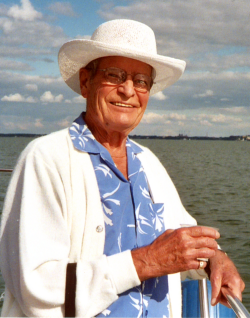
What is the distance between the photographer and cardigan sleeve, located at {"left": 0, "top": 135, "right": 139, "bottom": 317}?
157 centimetres

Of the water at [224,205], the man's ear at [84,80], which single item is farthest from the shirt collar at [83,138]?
the water at [224,205]

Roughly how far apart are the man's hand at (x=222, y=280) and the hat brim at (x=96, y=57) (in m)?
1.01

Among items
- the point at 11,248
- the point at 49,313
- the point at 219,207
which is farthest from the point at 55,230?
the point at 219,207

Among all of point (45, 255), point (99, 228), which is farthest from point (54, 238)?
point (99, 228)

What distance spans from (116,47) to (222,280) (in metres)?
1.20

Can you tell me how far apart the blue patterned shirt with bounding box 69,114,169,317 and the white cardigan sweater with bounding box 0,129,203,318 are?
5cm

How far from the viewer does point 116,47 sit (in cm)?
192

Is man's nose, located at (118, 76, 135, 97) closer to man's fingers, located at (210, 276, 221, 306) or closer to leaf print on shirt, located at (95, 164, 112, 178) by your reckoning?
leaf print on shirt, located at (95, 164, 112, 178)

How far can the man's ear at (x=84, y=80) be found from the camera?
216 centimetres

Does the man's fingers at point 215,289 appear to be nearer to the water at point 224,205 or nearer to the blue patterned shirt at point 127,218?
the blue patterned shirt at point 127,218

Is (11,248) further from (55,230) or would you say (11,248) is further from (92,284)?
(92,284)

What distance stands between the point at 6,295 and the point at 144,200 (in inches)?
29.2

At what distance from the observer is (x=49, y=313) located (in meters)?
1.61

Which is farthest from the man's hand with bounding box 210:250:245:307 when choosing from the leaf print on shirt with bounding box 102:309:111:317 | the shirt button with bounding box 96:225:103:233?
the shirt button with bounding box 96:225:103:233
